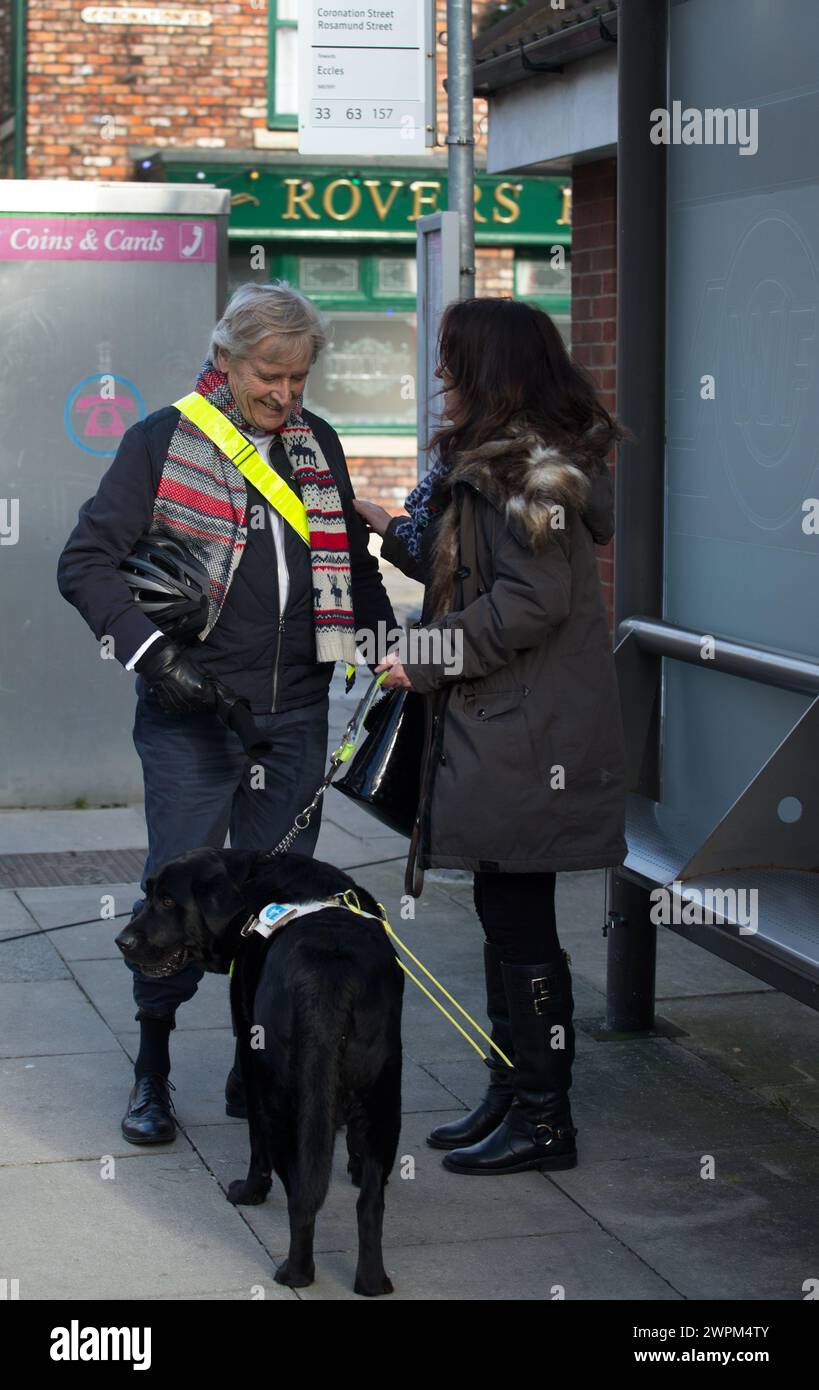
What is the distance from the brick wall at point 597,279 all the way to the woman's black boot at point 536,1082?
3.32 m

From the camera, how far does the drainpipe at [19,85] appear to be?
16734 mm

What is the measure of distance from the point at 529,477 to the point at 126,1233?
1847 mm

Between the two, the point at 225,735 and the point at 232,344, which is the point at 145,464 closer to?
the point at 232,344

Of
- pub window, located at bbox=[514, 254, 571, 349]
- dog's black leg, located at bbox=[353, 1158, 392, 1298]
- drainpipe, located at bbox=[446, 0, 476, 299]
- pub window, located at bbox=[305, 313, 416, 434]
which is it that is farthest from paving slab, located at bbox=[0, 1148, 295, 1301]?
pub window, located at bbox=[514, 254, 571, 349]

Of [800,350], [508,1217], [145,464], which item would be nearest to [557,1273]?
[508,1217]

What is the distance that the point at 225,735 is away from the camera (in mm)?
4488

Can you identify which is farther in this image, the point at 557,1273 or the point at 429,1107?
the point at 429,1107

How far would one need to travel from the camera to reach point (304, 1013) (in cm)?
363

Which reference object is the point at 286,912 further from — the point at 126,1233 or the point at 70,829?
the point at 70,829

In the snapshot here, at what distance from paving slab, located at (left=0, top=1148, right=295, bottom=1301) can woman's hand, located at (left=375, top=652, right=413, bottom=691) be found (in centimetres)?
122

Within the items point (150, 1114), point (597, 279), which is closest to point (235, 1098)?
point (150, 1114)

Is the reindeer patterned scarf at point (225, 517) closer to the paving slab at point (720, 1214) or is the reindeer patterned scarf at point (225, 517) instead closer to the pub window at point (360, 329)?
the paving slab at point (720, 1214)

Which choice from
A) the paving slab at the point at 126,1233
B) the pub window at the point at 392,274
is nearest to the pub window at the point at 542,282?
the pub window at the point at 392,274
